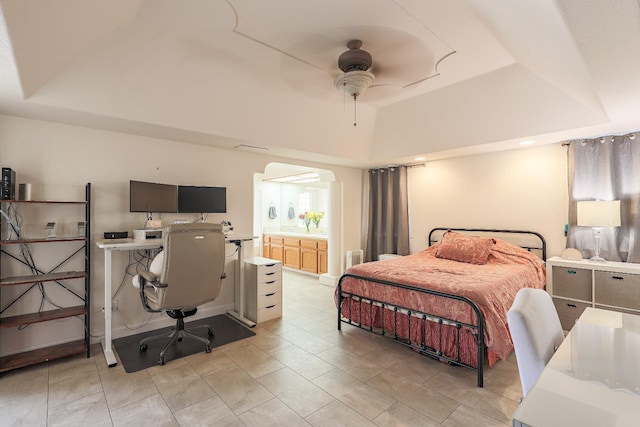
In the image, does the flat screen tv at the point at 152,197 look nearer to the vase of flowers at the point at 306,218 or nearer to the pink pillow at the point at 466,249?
the pink pillow at the point at 466,249

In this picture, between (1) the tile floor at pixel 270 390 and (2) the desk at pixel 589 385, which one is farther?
(1) the tile floor at pixel 270 390

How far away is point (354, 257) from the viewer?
5672mm

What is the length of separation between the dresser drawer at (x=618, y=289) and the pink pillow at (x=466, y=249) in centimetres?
105

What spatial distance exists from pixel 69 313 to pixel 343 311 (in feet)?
8.49

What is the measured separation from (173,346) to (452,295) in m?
2.66

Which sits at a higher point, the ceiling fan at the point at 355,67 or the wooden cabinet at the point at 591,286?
the ceiling fan at the point at 355,67

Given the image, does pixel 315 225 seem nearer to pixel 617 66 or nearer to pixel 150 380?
pixel 150 380

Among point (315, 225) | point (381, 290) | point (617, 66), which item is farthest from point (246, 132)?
point (315, 225)

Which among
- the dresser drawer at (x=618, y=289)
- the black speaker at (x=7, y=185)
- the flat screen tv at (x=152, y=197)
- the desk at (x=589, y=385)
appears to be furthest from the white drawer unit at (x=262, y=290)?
the dresser drawer at (x=618, y=289)

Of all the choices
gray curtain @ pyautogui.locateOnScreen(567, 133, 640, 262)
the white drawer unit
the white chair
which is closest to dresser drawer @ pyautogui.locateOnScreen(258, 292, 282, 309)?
the white drawer unit

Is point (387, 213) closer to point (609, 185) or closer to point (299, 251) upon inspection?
point (299, 251)

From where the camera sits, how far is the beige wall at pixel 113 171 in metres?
2.84

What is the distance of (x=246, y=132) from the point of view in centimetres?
349

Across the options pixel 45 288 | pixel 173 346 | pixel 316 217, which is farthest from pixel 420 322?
pixel 316 217
